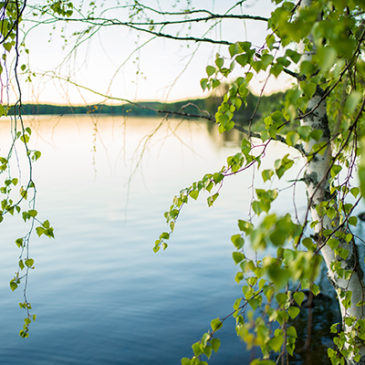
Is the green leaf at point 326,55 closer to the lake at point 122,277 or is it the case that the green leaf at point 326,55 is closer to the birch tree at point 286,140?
the birch tree at point 286,140

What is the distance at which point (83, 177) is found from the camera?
19922 mm

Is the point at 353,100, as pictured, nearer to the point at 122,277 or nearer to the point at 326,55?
the point at 326,55

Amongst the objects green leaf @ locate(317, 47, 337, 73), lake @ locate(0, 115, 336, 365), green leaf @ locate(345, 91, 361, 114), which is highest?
lake @ locate(0, 115, 336, 365)

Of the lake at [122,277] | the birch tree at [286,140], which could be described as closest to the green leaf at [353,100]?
the birch tree at [286,140]

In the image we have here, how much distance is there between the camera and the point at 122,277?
29.0ft

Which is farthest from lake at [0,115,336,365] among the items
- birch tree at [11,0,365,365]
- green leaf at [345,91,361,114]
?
green leaf at [345,91,361,114]

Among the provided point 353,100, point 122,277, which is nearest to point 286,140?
point 353,100

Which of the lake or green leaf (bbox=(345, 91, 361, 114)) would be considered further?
the lake

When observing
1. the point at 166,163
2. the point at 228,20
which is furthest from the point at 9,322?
the point at 166,163

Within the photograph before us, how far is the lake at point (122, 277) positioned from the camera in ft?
20.3

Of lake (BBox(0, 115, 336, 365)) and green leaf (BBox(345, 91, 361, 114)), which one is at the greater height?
lake (BBox(0, 115, 336, 365))

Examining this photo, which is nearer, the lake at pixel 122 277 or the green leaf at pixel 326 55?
the green leaf at pixel 326 55

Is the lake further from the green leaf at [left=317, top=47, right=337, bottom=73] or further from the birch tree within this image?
the green leaf at [left=317, top=47, right=337, bottom=73]

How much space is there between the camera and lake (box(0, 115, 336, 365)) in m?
6.19
